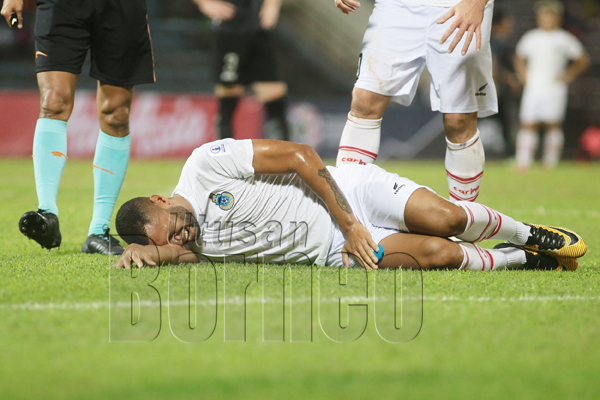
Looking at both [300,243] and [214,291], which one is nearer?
[214,291]

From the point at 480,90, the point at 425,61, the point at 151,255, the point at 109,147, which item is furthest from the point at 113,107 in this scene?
the point at 480,90

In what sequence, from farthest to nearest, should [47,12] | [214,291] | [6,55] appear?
[6,55], [47,12], [214,291]

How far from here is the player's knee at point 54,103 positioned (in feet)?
11.0

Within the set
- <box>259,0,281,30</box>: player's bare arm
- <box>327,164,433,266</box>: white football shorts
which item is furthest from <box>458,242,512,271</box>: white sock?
<box>259,0,281,30</box>: player's bare arm

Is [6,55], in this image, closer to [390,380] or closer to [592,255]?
[592,255]

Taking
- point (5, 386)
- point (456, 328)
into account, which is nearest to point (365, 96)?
point (456, 328)

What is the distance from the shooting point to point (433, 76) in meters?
3.75

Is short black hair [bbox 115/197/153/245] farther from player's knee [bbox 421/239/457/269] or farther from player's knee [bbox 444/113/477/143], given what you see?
player's knee [bbox 444/113/477/143]

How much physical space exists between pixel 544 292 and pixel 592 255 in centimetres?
121

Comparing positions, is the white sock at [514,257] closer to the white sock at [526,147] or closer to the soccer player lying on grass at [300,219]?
the soccer player lying on grass at [300,219]

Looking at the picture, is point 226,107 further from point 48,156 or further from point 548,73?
point 548,73

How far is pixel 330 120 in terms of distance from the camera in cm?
1280

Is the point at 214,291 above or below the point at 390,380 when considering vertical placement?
below

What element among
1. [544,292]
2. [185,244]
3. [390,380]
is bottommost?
[185,244]
